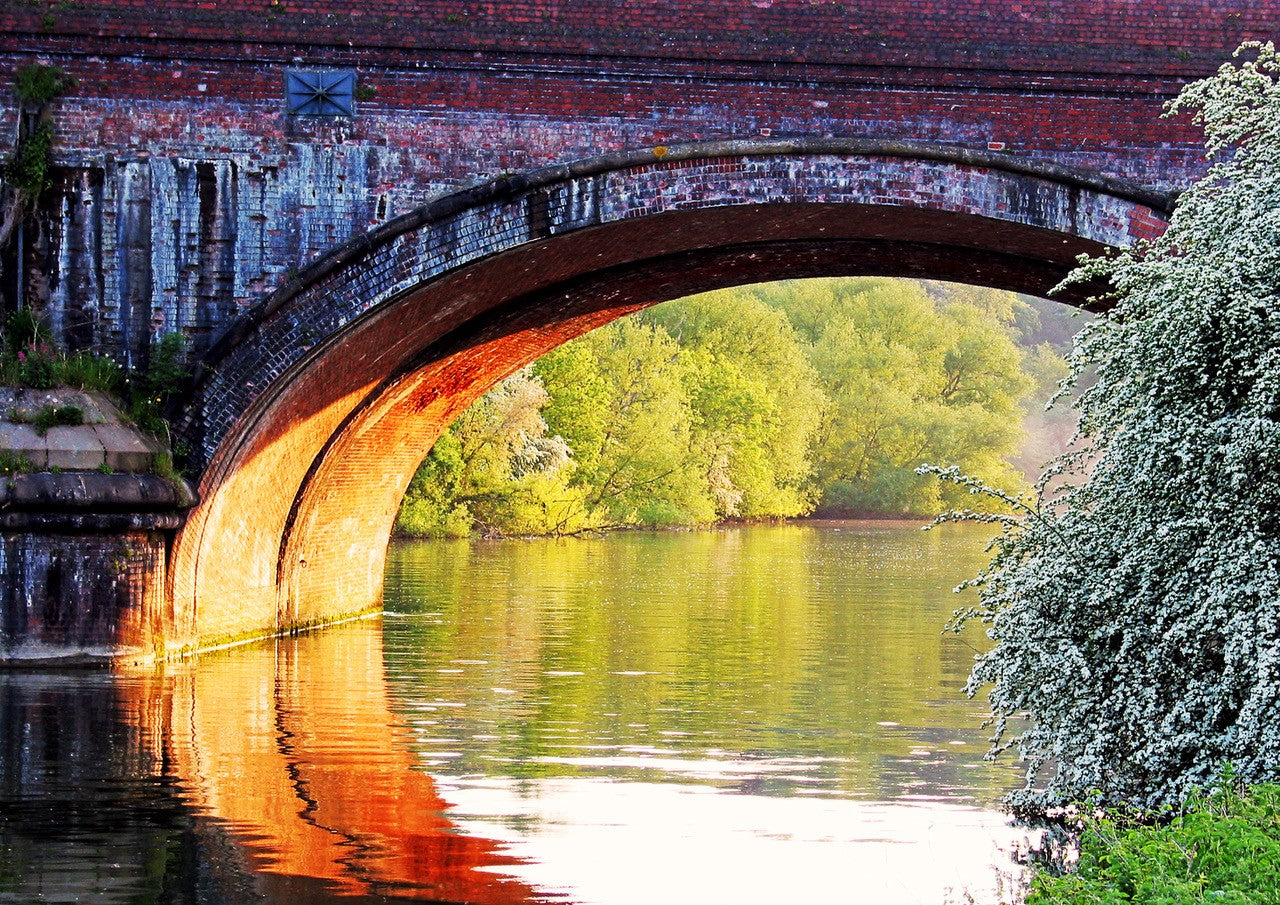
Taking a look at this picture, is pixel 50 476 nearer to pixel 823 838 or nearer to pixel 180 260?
pixel 180 260

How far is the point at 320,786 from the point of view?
9.15 meters

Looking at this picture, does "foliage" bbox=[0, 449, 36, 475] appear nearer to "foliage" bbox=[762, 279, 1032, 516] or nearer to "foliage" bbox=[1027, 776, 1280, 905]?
"foliage" bbox=[1027, 776, 1280, 905]

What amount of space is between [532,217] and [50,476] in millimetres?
3752

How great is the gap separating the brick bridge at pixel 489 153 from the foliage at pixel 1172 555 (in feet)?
14.6

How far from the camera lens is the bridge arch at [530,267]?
496 inches

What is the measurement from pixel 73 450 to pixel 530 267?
3.64 metres

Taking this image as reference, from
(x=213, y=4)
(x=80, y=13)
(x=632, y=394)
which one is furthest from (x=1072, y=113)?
(x=632, y=394)

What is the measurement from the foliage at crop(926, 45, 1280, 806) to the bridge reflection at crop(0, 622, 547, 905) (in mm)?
2483

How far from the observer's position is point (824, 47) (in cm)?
1291

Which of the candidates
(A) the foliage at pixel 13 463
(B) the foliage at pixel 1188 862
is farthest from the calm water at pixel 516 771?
(A) the foliage at pixel 13 463

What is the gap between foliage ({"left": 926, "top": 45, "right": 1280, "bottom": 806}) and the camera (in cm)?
750

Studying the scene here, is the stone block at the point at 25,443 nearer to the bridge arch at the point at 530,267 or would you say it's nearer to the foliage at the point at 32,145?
the bridge arch at the point at 530,267

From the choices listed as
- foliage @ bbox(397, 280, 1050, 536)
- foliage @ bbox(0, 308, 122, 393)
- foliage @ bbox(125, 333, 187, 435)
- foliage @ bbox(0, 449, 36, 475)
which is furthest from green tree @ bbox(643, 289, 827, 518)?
foliage @ bbox(0, 449, 36, 475)

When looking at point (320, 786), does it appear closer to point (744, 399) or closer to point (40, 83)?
point (40, 83)
